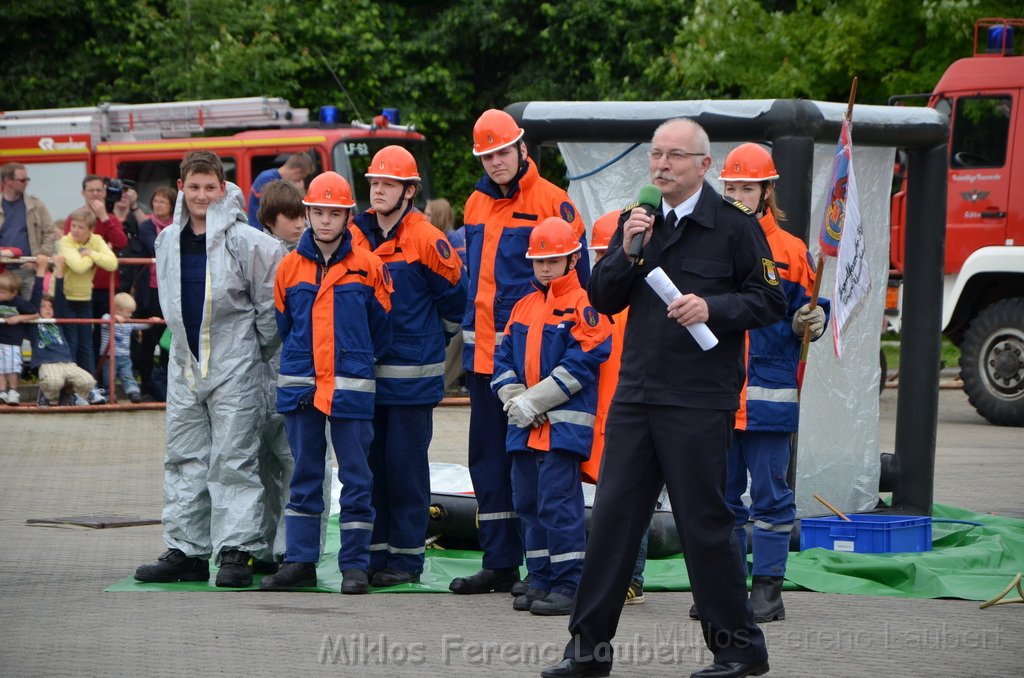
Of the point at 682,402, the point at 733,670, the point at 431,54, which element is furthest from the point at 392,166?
the point at 431,54

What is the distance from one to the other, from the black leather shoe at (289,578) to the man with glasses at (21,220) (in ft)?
30.6

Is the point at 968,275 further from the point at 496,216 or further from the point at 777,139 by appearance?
the point at 496,216

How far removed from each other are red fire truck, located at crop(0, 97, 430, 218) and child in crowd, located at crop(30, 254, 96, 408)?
3838 millimetres

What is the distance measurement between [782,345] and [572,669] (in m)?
2.16

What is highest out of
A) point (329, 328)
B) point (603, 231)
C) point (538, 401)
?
point (603, 231)

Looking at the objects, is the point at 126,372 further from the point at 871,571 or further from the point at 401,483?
the point at 871,571

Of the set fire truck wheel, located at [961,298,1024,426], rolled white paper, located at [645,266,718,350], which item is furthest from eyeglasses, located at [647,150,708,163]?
fire truck wheel, located at [961,298,1024,426]

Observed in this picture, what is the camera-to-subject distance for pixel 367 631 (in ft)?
21.7

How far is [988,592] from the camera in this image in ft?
25.3

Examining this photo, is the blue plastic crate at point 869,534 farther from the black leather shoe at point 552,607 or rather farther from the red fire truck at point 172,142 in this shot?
the red fire truck at point 172,142

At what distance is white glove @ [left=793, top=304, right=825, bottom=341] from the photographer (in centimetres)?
715

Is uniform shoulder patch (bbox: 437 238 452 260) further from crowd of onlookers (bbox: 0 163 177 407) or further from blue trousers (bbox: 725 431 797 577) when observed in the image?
crowd of onlookers (bbox: 0 163 177 407)

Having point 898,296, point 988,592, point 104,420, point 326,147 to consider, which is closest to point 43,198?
point 326,147

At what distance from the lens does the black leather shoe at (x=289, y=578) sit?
7523 mm
